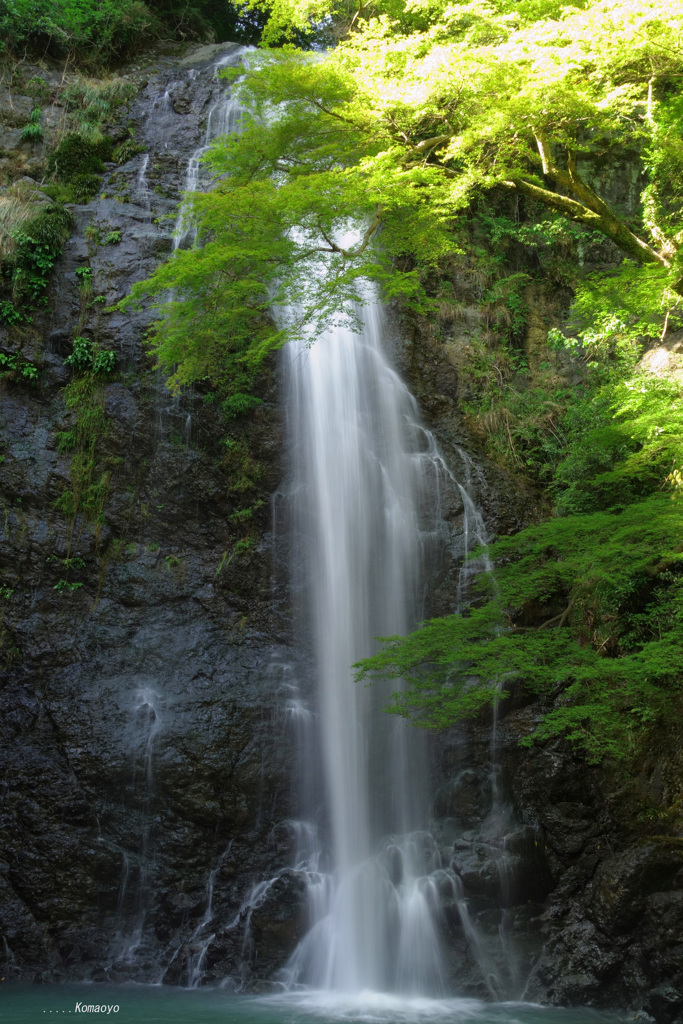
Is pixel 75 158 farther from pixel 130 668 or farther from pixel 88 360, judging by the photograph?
pixel 130 668

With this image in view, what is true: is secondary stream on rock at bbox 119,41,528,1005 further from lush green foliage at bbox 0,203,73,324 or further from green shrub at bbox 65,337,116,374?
green shrub at bbox 65,337,116,374

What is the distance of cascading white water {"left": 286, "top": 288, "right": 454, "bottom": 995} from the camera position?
8.52 meters

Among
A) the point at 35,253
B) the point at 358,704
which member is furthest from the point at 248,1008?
the point at 35,253

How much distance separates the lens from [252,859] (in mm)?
9438

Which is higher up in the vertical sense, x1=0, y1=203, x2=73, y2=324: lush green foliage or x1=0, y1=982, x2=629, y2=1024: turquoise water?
x1=0, y1=203, x2=73, y2=324: lush green foliage

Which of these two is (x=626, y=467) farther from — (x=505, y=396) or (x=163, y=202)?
(x=163, y=202)

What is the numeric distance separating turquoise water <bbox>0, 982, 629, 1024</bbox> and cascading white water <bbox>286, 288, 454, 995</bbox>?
1.70ft

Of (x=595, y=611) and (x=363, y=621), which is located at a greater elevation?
(x=363, y=621)

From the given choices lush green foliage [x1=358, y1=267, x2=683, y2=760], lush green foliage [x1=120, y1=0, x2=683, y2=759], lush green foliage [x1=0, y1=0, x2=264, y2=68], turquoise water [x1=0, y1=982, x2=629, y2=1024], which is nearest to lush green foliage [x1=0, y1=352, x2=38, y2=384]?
lush green foliage [x1=120, y1=0, x2=683, y2=759]

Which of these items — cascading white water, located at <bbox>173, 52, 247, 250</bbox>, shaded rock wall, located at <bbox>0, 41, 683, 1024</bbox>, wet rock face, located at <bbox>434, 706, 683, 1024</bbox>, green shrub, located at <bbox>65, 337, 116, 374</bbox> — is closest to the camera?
wet rock face, located at <bbox>434, 706, 683, 1024</bbox>

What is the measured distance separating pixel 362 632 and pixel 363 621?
6.8 inches

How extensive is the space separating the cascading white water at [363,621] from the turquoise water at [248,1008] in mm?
517

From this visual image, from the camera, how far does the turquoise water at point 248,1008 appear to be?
7008 millimetres

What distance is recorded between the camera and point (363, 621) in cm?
1104
